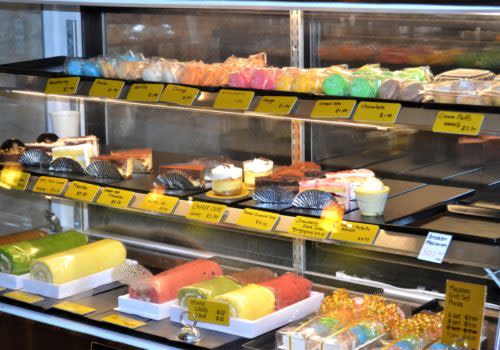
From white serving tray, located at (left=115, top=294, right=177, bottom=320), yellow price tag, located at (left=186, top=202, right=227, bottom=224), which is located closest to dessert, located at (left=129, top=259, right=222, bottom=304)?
white serving tray, located at (left=115, top=294, right=177, bottom=320)

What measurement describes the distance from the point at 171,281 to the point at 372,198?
0.87 meters

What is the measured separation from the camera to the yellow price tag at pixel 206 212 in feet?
9.94

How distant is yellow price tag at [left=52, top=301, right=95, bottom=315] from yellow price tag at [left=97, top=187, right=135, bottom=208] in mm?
388

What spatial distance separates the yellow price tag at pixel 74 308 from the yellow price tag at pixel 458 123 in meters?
1.48

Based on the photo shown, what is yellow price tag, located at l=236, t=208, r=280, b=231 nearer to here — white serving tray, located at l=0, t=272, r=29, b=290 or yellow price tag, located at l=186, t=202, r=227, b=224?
yellow price tag, located at l=186, t=202, r=227, b=224

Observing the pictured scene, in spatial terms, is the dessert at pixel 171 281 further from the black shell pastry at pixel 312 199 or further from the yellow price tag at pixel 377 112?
the yellow price tag at pixel 377 112

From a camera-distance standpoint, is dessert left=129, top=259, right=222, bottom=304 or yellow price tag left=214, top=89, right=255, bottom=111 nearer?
yellow price tag left=214, top=89, right=255, bottom=111

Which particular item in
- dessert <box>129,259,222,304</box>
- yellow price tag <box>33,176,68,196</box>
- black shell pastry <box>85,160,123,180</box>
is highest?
black shell pastry <box>85,160,123,180</box>

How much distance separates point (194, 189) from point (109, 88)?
0.49m

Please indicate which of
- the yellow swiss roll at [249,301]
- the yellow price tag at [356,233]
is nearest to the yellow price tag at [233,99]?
the yellow price tag at [356,233]

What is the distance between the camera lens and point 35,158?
149 inches

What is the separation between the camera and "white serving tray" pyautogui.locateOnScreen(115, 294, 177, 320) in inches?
124

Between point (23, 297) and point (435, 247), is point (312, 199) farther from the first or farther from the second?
point (23, 297)

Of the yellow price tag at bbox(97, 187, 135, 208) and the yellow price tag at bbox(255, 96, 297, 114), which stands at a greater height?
the yellow price tag at bbox(255, 96, 297, 114)
